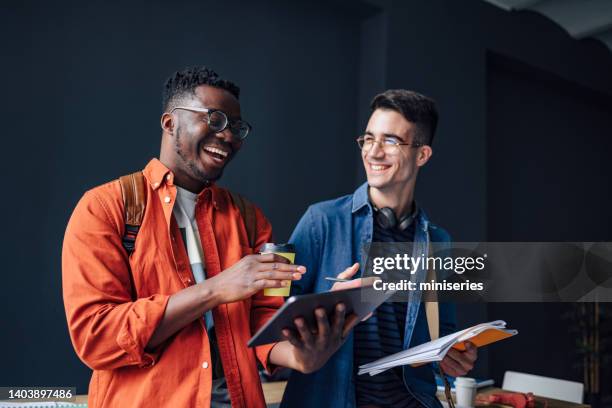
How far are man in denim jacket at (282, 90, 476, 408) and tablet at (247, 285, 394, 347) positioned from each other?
164mm

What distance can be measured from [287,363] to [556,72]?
16.1 feet

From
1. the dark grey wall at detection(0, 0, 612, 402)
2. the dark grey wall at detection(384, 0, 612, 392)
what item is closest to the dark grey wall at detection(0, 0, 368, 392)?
the dark grey wall at detection(0, 0, 612, 402)

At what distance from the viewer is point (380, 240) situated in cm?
191

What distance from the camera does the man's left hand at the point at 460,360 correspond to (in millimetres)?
1675

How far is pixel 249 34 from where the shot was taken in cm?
374

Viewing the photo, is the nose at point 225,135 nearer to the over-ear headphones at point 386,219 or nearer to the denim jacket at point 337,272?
the denim jacket at point 337,272

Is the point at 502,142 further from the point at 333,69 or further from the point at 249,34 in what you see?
the point at 249,34

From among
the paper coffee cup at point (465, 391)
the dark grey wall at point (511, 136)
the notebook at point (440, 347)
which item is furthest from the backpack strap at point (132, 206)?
the dark grey wall at point (511, 136)

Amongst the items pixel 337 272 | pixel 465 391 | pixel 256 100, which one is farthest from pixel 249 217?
pixel 256 100

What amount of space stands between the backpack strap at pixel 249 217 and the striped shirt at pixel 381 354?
44 centimetres

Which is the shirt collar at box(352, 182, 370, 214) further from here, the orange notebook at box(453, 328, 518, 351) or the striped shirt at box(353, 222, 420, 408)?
the orange notebook at box(453, 328, 518, 351)

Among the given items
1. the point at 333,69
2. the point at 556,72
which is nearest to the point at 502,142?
the point at 556,72

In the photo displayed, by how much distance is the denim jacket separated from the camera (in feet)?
5.51

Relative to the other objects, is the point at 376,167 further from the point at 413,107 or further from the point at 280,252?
the point at 280,252
